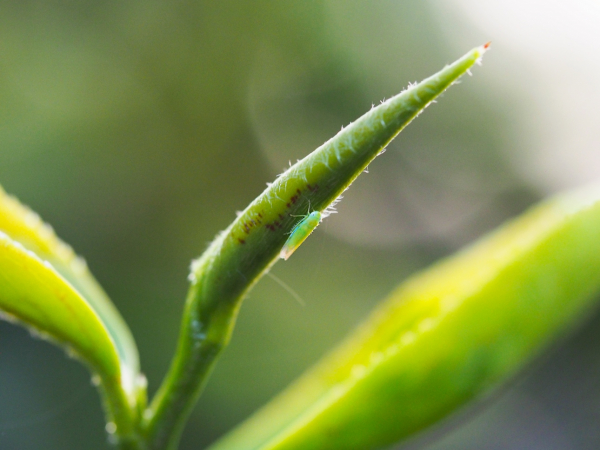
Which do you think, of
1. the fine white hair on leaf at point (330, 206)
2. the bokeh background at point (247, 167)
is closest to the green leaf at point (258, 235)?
the fine white hair on leaf at point (330, 206)

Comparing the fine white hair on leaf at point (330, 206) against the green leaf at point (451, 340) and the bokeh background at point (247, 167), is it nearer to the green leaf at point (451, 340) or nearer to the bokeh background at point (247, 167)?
the green leaf at point (451, 340)

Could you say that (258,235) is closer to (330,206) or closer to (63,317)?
(330,206)

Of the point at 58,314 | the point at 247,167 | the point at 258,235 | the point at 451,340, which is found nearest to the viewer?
the point at 258,235

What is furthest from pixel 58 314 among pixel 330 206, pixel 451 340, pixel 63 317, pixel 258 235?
pixel 451 340

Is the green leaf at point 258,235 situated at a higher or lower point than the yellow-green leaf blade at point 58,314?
lower

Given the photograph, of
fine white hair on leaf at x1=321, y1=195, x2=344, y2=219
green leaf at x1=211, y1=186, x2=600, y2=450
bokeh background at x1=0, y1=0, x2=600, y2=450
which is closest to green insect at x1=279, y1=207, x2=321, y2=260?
fine white hair on leaf at x1=321, y1=195, x2=344, y2=219

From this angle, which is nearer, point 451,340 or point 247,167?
point 451,340

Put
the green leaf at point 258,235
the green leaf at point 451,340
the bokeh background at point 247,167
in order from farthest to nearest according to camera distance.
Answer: the bokeh background at point 247,167 → the green leaf at point 451,340 → the green leaf at point 258,235
